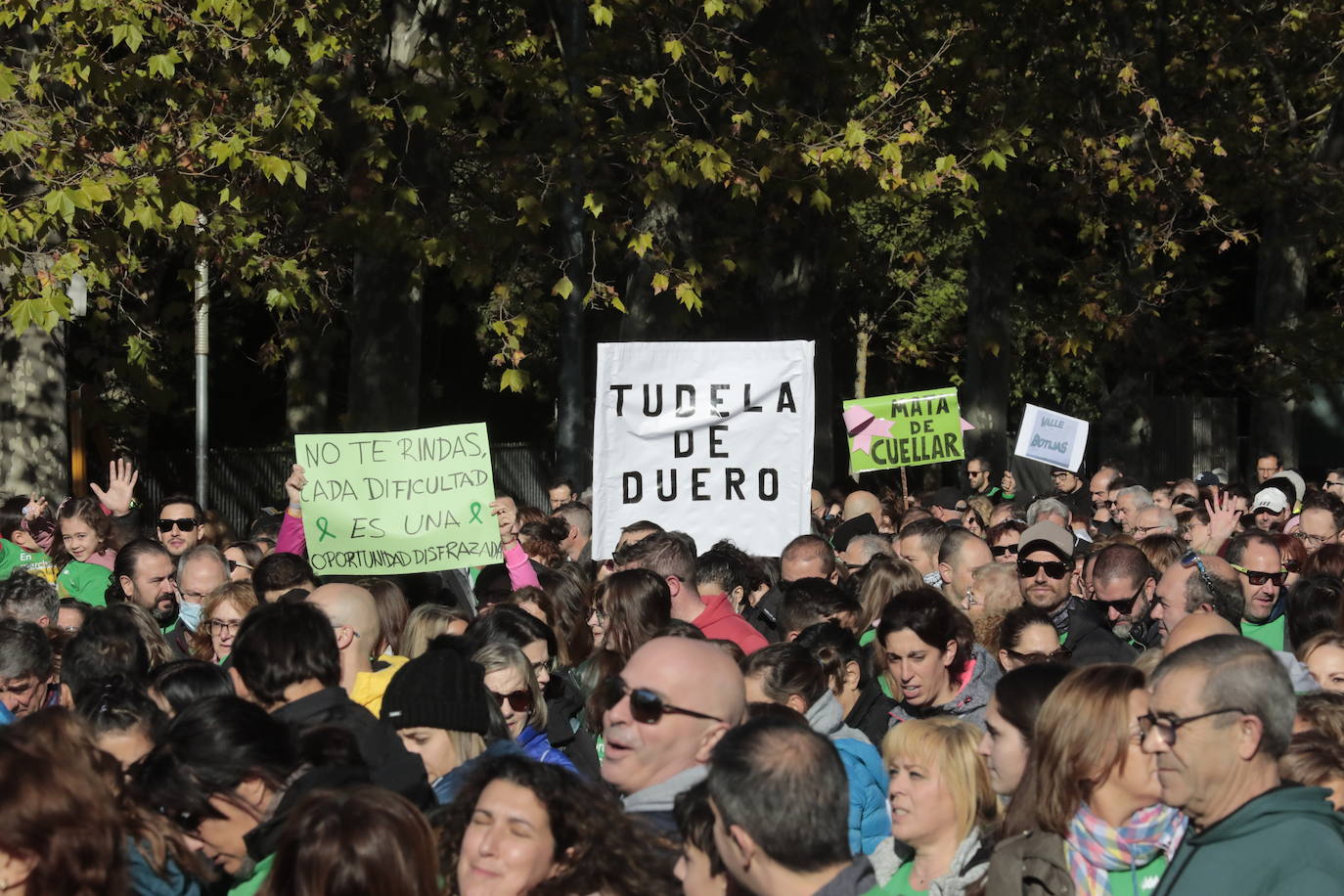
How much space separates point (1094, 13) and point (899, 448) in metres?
8.23

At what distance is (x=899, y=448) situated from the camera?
15469 millimetres

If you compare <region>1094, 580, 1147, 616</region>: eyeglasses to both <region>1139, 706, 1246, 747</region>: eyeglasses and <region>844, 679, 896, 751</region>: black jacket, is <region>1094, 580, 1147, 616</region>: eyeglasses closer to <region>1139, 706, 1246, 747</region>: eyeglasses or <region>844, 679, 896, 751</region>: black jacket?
<region>844, 679, 896, 751</region>: black jacket

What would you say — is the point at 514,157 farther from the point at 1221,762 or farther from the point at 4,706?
the point at 1221,762

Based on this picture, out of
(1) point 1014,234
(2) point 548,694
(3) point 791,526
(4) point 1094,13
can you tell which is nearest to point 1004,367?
(1) point 1014,234

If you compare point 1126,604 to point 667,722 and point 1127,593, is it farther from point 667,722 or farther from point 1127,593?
point 667,722

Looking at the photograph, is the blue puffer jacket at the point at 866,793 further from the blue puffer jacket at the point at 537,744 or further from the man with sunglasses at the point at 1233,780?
the man with sunglasses at the point at 1233,780

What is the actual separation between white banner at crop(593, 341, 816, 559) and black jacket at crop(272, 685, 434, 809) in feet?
17.1

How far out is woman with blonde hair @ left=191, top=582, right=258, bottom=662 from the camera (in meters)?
7.40

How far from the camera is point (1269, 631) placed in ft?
27.6

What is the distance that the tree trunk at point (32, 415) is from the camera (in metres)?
15.6

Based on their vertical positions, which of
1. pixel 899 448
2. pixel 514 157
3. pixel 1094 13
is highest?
pixel 1094 13

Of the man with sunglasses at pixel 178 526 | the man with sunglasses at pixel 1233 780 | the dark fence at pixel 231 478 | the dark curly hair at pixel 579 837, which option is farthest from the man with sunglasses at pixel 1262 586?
the dark fence at pixel 231 478

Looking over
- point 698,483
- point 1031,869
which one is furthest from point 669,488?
point 1031,869

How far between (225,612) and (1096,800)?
416 centimetres
